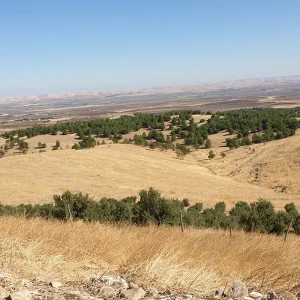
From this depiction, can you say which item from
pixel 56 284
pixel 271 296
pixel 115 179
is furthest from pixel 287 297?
pixel 115 179

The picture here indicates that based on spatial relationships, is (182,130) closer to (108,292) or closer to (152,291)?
(152,291)

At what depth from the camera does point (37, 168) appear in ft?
169

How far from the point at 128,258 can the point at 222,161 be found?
66054 mm

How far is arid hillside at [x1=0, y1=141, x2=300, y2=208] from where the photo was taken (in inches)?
1613

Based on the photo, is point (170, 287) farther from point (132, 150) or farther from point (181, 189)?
point (132, 150)

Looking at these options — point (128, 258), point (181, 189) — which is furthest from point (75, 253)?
point (181, 189)

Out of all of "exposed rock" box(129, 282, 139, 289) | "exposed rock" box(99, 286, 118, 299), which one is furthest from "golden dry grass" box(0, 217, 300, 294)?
"exposed rock" box(99, 286, 118, 299)

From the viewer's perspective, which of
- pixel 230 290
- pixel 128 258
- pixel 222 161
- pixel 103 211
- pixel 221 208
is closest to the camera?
pixel 230 290

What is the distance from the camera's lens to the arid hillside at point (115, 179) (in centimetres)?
4097

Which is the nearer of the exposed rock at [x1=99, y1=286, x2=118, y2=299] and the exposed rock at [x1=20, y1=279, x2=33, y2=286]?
the exposed rock at [x1=99, y1=286, x2=118, y2=299]

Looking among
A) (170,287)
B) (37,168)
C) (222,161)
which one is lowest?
(222,161)

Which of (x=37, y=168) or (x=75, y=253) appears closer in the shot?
(x=75, y=253)

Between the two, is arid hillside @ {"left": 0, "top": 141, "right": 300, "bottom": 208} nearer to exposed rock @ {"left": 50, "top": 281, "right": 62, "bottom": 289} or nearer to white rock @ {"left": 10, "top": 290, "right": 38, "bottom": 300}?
exposed rock @ {"left": 50, "top": 281, "right": 62, "bottom": 289}

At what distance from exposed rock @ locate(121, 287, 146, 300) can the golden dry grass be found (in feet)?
1.59
